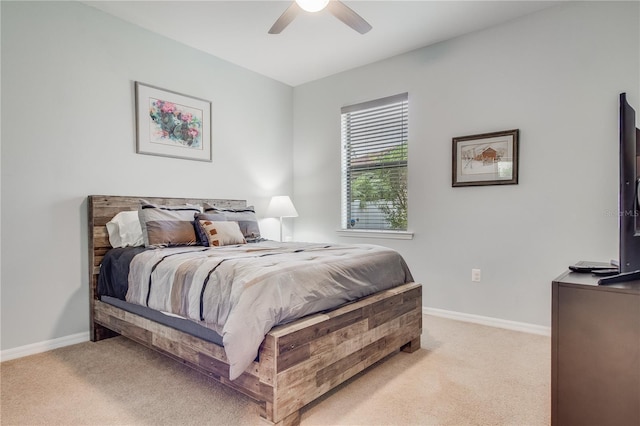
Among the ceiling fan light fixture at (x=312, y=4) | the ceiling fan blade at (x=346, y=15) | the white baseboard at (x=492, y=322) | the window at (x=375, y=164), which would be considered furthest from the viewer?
the window at (x=375, y=164)

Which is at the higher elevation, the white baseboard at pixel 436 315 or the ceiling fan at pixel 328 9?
the ceiling fan at pixel 328 9

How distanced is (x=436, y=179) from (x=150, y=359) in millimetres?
2780

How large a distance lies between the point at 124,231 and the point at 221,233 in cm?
71

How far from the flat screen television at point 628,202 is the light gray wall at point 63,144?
10.5 feet

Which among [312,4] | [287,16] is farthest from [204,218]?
[312,4]

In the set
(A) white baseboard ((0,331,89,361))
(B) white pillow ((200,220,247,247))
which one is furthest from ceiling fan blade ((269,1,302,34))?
(A) white baseboard ((0,331,89,361))

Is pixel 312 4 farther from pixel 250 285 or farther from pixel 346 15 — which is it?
pixel 250 285

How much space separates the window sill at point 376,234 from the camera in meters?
3.60

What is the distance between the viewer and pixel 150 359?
7.72 ft

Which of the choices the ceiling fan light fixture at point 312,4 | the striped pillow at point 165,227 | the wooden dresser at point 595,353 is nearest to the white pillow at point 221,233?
the striped pillow at point 165,227

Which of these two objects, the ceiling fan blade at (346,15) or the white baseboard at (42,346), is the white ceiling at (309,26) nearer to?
the ceiling fan blade at (346,15)

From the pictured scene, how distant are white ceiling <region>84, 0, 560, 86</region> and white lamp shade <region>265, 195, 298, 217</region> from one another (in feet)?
4.86

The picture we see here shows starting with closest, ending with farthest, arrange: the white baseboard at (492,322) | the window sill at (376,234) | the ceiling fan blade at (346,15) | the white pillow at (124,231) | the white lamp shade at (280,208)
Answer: the ceiling fan blade at (346,15)
the white pillow at (124,231)
the white baseboard at (492,322)
the window sill at (376,234)
the white lamp shade at (280,208)

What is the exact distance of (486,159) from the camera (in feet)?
10.3
